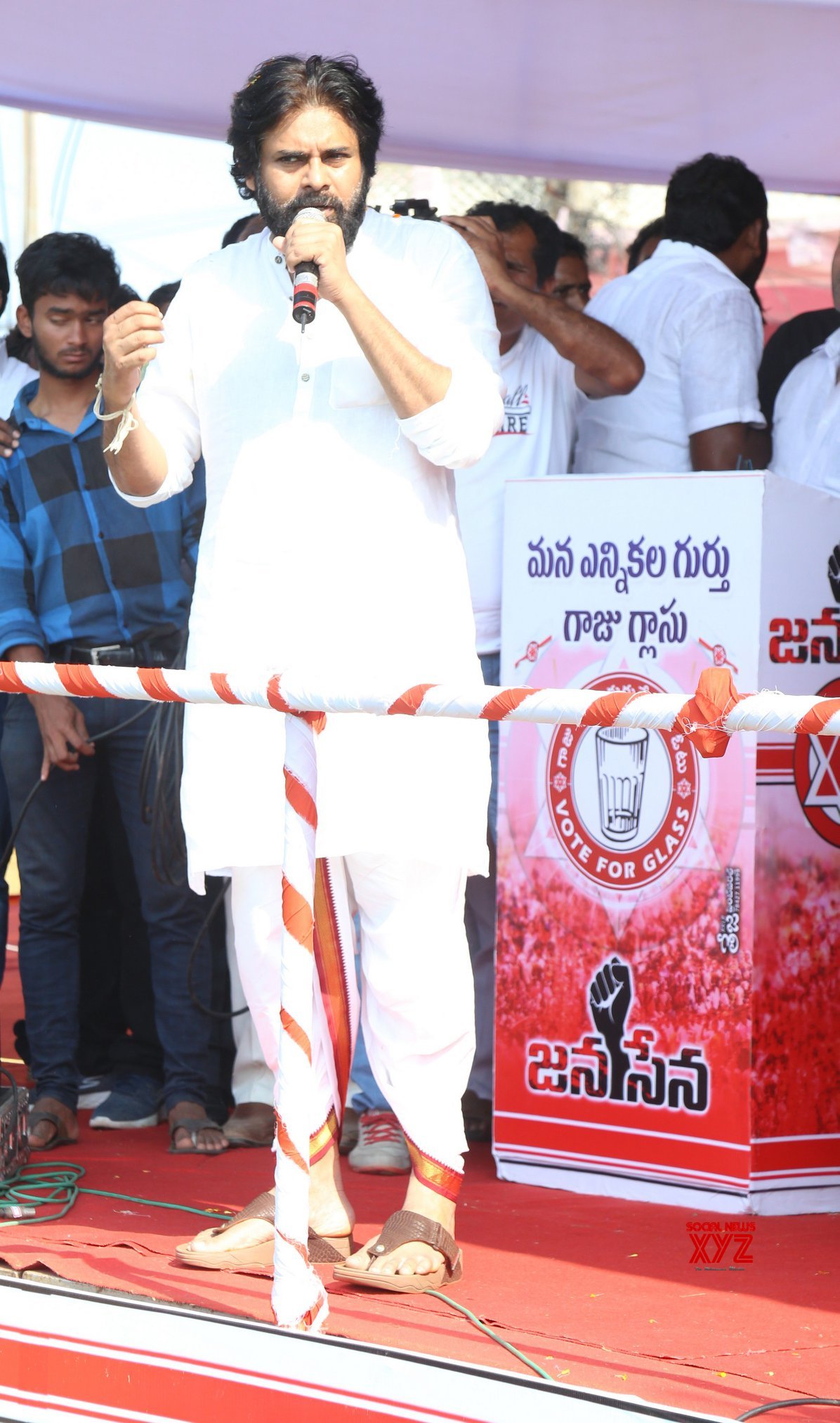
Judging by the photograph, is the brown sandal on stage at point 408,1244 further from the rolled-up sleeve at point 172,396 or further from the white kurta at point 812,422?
the white kurta at point 812,422

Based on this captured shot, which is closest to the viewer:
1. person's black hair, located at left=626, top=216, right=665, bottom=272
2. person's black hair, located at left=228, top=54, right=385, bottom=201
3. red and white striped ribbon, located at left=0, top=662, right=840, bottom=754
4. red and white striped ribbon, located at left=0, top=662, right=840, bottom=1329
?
red and white striped ribbon, located at left=0, top=662, right=840, bottom=754

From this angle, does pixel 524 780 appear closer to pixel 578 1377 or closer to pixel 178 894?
pixel 178 894

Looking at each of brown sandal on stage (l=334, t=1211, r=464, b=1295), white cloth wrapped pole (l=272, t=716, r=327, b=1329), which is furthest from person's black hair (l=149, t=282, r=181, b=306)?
brown sandal on stage (l=334, t=1211, r=464, b=1295)

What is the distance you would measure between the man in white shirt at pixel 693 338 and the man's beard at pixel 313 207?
122 cm

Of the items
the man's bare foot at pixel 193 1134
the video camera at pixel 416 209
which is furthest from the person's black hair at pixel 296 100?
the man's bare foot at pixel 193 1134

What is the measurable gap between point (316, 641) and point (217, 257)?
66cm

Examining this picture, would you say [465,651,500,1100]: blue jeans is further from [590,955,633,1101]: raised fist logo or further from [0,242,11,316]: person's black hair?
[0,242,11,316]: person's black hair

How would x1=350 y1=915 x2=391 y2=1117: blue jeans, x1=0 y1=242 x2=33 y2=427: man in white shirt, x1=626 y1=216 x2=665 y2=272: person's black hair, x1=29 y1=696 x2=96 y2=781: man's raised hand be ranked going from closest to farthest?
x1=350 y1=915 x2=391 y2=1117: blue jeans
x1=29 y1=696 x2=96 y2=781: man's raised hand
x1=0 y1=242 x2=33 y2=427: man in white shirt
x1=626 y1=216 x2=665 y2=272: person's black hair

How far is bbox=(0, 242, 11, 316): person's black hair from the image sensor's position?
15.2 ft

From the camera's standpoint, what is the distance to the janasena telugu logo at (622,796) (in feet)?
10.3

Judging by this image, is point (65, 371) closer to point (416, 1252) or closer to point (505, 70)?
point (505, 70)

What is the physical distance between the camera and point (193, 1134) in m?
3.55

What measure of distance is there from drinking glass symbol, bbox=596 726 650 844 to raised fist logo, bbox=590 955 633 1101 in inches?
9.7

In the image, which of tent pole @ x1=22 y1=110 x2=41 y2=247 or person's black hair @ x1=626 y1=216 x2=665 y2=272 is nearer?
person's black hair @ x1=626 y1=216 x2=665 y2=272
